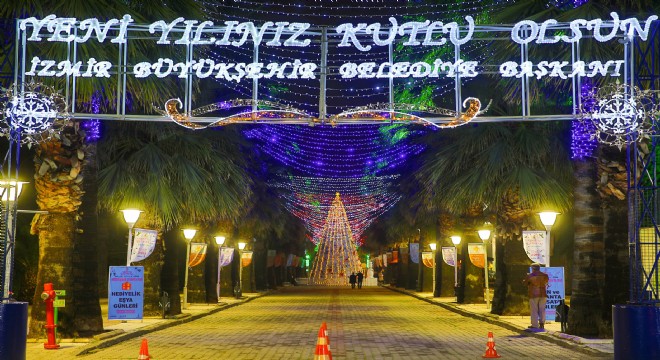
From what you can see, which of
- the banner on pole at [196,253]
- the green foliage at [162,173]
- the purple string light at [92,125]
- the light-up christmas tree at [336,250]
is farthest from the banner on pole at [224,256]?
the light-up christmas tree at [336,250]

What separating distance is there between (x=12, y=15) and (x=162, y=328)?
11880 mm

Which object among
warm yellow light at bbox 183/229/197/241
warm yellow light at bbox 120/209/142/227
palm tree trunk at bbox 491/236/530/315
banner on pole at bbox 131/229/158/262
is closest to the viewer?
warm yellow light at bbox 120/209/142/227

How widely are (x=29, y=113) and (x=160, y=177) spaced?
10.8 metres

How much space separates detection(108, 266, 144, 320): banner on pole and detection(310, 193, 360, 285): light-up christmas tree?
59.9 meters

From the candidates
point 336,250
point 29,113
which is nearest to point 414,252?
point 336,250

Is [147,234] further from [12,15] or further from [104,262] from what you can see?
[104,262]

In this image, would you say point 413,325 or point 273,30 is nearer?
point 273,30

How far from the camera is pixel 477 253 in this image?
1521 inches

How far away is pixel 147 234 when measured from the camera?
28109 mm

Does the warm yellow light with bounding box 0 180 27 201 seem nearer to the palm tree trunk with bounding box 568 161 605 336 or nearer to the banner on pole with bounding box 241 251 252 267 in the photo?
the palm tree trunk with bounding box 568 161 605 336

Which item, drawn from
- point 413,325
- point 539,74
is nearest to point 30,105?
point 539,74

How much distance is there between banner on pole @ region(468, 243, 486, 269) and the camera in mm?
38375

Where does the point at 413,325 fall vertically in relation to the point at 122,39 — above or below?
below

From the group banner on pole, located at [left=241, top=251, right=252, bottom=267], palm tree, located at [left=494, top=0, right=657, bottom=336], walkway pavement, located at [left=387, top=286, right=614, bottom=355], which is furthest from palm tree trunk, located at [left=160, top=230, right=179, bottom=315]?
banner on pole, located at [left=241, top=251, right=252, bottom=267]
